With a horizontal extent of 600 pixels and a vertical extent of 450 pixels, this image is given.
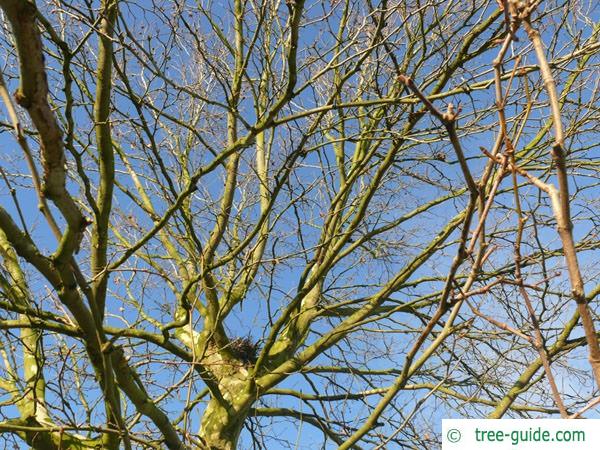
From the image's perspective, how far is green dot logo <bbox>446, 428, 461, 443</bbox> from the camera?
153 cm

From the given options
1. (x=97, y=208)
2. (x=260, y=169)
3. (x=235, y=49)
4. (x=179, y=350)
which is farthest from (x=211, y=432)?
(x=235, y=49)

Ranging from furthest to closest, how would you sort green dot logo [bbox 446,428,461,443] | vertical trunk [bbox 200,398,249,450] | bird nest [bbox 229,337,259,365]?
bird nest [bbox 229,337,259,365]
vertical trunk [bbox 200,398,249,450]
green dot logo [bbox 446,428,461,443]

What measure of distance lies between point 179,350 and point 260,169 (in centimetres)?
264

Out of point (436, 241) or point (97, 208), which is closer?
point (97, 208)

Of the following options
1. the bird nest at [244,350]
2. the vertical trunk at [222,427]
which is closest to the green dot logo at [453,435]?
the vertical trunk at [222,427]

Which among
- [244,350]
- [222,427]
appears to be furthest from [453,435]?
[244,350]

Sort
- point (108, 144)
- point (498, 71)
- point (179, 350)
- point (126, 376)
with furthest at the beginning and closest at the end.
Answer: point (179, 350)
point (126, 376)
point (108, 144)
point (498, 71)

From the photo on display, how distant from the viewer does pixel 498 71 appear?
1.02 metres

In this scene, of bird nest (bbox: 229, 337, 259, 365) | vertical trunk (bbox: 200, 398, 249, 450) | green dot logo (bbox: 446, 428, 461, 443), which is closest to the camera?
green dot logo (bbox: 446, 428, 461, 443)

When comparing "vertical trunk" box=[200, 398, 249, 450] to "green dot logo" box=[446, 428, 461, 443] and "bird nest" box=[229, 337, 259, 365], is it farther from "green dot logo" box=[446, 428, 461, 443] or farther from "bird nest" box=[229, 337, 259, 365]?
"green dot logo" box=[446, 428, 461, 443]

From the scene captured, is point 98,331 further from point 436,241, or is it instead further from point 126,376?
point 436,241

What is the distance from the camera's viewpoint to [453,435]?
5.06 ft

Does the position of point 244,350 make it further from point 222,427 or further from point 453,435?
point 453,435

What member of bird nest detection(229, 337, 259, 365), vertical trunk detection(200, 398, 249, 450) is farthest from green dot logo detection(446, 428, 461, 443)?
bird nest detection(229, 337, 259, 365)
